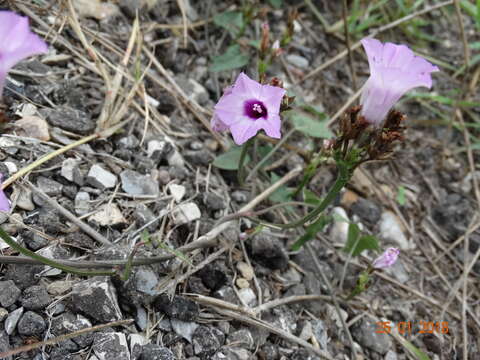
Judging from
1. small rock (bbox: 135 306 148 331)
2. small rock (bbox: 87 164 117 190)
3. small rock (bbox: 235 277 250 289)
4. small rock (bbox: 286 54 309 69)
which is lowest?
small rock (bbox: 235 277 250 289)

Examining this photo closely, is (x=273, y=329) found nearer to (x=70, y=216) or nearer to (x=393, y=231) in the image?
(x=70, y=216)

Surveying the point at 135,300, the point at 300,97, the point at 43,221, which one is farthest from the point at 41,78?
the point at 300,97

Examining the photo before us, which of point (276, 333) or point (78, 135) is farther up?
point (78, 135)

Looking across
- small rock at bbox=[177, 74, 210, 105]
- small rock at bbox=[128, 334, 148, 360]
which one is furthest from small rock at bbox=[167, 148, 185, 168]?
small rock at bbox=[128, 334, 148, 360]

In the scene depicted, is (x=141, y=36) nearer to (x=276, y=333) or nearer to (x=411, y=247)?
(x=276, y=333)

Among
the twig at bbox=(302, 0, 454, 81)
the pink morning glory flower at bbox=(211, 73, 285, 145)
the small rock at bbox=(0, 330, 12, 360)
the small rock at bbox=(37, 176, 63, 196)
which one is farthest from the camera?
the twig at bbox=(302, 0, 454, 81)

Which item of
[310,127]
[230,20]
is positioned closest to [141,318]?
[310,127]

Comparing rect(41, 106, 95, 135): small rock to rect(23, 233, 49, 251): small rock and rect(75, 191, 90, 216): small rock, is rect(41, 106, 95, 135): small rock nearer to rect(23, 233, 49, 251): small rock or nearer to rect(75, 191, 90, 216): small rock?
rect(75, 191, 90, 216): small rock
